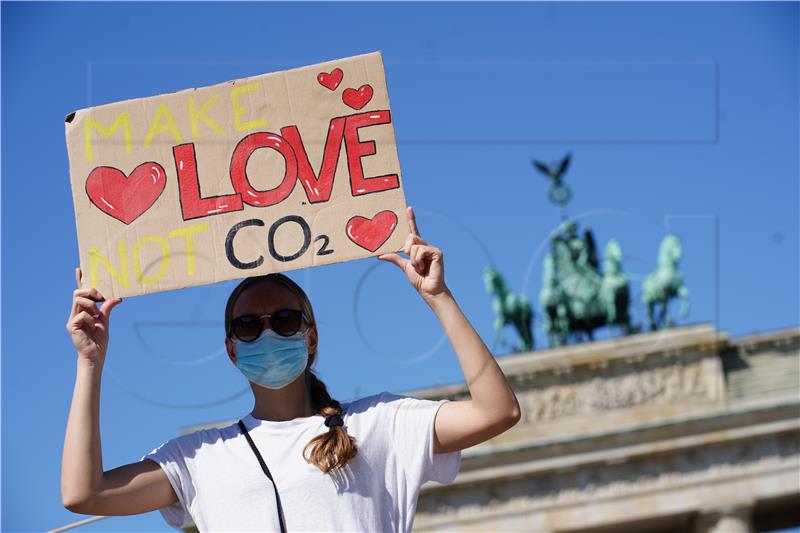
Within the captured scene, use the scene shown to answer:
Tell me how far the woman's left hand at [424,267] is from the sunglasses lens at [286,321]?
31cm

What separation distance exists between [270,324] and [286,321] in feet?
0.14

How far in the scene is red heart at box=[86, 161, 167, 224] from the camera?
4238 millimetres

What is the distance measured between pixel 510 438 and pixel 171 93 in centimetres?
2581

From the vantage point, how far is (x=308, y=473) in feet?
12.2

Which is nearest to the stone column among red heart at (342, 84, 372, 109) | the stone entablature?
the stone entablature

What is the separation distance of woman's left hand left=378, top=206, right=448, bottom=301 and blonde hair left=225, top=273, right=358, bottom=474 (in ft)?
0.99

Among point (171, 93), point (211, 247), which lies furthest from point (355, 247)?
point (171, 93)

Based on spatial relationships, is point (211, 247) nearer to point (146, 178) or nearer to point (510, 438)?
point (146, 178)

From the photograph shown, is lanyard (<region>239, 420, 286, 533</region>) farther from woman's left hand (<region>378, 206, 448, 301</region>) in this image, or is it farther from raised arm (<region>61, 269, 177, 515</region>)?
woman's left hand (<region>378, 206, 448, 301</region>)

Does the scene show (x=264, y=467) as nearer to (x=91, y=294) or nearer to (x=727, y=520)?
(x=91, y=294)

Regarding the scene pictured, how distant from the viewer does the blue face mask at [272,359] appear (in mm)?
3902

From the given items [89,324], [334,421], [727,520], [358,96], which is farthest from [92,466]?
[727,520]

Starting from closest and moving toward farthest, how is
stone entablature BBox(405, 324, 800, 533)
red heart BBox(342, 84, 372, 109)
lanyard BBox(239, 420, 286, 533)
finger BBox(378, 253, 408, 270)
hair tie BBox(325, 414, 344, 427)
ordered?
lanyard BBox(239, 420, 286, 533) → hair tie BBox(325, 414, 344, 427) → finger BBox(378, 253, 408, 270) → red heart BBox(342, 84, 372, 109) → stone entablature BBox(405, 324, 800, 533)

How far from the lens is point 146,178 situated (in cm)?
427
